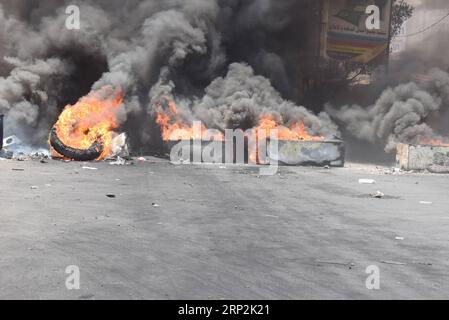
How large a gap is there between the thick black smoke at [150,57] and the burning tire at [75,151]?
131 inches

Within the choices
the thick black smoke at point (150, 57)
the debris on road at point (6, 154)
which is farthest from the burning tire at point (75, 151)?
the thick black smoke at point (150, 57)

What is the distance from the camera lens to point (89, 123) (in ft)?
87.7

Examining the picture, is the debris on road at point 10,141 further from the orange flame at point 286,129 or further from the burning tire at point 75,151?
the orange flame at point 286,129

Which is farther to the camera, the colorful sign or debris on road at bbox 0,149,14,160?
the colorful sign

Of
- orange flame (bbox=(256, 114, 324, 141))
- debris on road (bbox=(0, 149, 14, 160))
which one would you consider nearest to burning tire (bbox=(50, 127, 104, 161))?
debris on road (bbox=(0, 149, 14, 160))

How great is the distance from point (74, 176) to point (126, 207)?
269 inches

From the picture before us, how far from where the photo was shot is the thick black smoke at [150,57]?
30.0 m

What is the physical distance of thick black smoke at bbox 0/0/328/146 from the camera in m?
30.0

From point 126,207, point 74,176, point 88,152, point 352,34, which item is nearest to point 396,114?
point 352,34

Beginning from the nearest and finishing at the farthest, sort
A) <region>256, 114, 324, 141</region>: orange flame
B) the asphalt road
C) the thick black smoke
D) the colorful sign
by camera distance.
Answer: the asphalt road
<region>256, 114, 324, 141</region>: orange flame
the thick black smoke
the colorful sign

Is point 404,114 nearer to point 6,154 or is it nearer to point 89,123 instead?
point 89,123

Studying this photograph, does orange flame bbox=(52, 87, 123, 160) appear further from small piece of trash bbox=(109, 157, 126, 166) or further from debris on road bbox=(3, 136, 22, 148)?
debris on road bbox=(3, 136, 22, 148)

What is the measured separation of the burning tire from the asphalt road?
6.70m

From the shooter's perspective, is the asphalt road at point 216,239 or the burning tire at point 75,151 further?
the burning tire at point 75,151
